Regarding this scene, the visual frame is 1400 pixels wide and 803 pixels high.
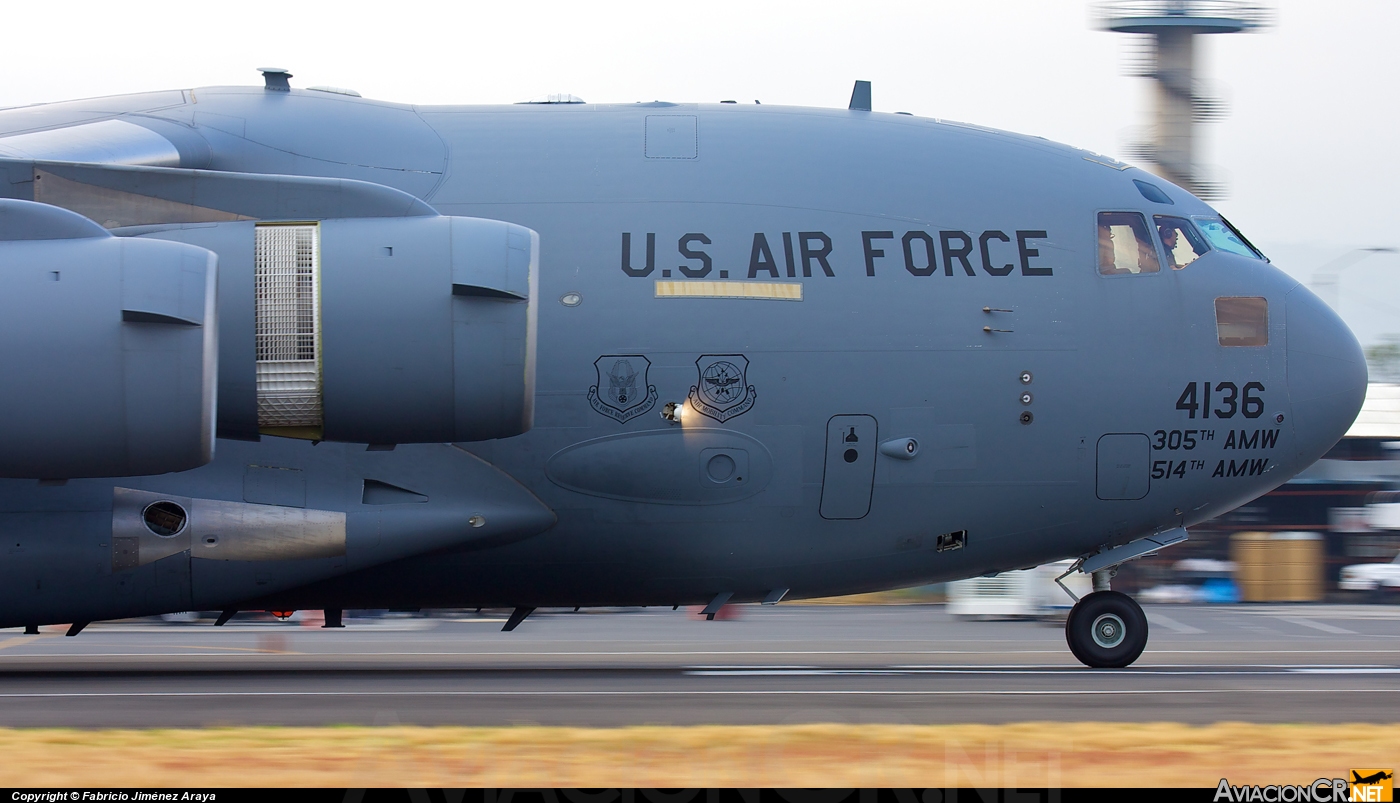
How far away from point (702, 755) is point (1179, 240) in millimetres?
7141

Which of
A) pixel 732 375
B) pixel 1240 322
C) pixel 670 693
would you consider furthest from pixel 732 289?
pixel 1240 322

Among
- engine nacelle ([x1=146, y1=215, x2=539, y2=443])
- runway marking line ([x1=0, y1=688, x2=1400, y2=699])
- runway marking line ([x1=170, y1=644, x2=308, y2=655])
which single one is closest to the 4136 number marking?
runway marking line ([x1=0, y1=688, x2=1400, y2=699])

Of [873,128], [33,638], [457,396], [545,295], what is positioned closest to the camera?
[457,396]

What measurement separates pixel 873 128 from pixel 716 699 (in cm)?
520

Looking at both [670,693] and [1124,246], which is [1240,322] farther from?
[670,693]

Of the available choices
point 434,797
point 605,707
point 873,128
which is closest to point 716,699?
point 605,707

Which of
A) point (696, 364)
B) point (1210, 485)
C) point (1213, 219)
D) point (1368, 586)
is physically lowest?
point (1368, 586)

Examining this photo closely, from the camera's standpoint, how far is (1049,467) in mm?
12016

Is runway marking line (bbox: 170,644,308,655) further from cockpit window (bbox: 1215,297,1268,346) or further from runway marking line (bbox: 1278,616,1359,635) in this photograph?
runway marking line (bbox: 1278,616,1359,635)

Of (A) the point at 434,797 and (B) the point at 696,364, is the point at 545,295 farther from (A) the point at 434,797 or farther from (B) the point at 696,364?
(A) the point at 434,797

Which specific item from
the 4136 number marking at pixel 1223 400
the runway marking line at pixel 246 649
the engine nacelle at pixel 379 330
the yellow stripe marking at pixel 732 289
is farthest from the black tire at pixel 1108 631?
the runway marking line at pixel 246 649

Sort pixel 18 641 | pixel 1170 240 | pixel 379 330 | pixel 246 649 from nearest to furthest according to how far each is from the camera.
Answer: pixel 379 330, pixel 1170 240, pixel 246 649, pixel 18 641

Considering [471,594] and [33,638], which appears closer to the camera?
[471,594]

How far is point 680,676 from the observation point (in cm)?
1249
